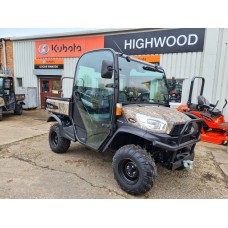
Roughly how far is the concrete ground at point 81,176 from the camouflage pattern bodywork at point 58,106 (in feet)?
3.27

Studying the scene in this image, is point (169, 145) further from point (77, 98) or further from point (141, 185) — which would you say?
point (77, 98)

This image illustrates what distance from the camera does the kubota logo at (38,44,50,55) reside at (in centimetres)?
1042

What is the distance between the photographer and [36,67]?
10977 millimetres

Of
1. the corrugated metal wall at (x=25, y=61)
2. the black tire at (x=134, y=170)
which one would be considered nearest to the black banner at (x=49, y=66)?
the corrugated metal wall at (x=25, y=61)

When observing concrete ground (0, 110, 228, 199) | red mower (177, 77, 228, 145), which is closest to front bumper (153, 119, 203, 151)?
concrete ground (0, 110, 228, 199)

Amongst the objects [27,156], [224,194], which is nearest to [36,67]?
[27,156]

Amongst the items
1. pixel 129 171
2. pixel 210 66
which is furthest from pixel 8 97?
pixel 210 66

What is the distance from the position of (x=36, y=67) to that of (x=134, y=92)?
31.3ft

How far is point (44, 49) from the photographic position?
34.5 feet

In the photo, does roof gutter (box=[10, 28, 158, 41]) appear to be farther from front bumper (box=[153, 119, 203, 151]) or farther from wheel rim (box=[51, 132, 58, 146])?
front bumper (box=[153, 119, 203, 151])

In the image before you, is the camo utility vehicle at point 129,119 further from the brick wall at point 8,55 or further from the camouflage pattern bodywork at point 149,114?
the brick wall at point 8,55

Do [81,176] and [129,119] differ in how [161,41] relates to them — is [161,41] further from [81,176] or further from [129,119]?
[81,176]

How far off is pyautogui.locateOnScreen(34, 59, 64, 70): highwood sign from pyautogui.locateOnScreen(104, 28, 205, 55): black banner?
2.92m

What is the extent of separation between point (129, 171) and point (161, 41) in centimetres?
657
